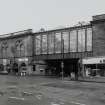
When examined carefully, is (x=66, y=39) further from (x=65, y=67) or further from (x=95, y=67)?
(x=95, y=67)

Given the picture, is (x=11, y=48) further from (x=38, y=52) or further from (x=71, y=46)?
(x=71, y=46)

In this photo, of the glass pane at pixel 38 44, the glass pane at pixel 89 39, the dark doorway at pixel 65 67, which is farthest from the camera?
the glass pane at pixel 38 44

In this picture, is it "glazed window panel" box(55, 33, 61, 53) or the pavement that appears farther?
"glazed window panel" box(55, 33, 61, 53)

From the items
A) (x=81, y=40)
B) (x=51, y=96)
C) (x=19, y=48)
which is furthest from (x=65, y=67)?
(x=51, y=96)

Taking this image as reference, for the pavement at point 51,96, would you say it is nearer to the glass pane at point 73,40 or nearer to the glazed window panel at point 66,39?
the glass pane at point 73,40

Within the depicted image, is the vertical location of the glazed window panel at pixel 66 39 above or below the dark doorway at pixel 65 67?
above

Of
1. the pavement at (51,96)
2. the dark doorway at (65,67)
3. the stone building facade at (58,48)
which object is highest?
the stone building facade at (58,48)

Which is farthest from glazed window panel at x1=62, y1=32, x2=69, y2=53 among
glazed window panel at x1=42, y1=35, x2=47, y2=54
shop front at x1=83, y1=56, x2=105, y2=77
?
shop front at x1=83, y1=56, x2=105, y2=77

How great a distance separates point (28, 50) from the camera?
57.3 metres

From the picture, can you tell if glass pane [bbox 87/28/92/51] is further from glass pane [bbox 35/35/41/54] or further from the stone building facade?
glass pane [bbox 35/35/41/54]

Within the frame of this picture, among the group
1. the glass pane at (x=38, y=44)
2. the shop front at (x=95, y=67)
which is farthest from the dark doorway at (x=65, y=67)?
the shop front at (x=95, y=67)

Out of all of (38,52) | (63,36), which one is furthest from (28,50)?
(63,36)

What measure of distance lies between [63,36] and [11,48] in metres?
19.6

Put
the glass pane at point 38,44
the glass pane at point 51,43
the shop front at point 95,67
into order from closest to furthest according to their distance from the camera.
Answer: the shop front at point 95,67, the glass pane at point 51,43, the glass pane at point 38,44
